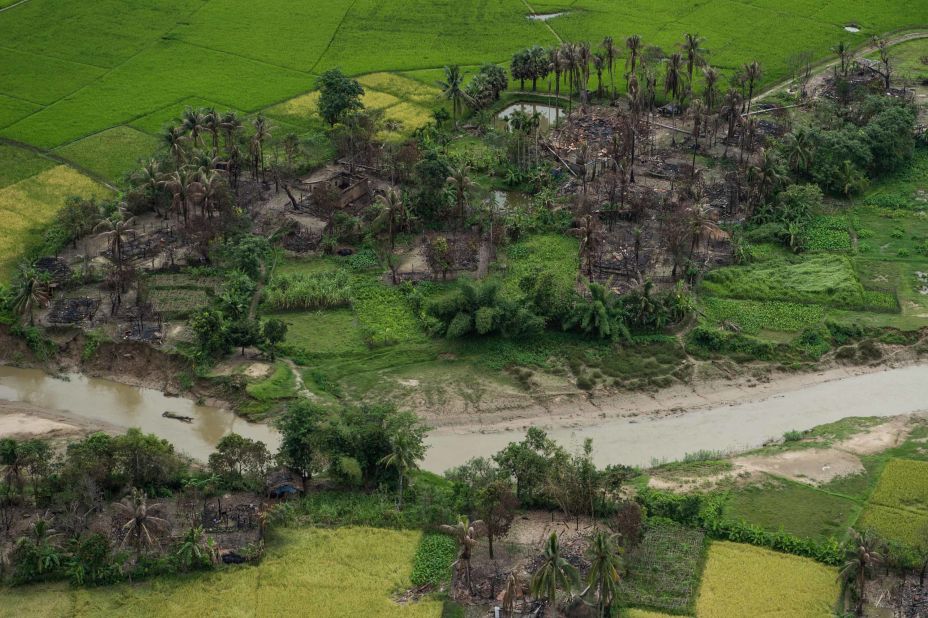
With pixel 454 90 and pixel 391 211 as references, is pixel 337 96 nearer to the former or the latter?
pixel 454 90

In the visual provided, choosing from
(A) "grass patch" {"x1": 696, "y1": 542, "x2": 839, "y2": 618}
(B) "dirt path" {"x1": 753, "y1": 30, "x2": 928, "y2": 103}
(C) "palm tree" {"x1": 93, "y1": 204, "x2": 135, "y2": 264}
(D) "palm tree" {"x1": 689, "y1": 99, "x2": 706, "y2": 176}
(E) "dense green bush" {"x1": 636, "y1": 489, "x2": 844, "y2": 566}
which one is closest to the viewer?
(A) "grass patch" {"x1": 696, "y1": 542, "x2": 839, "y2": 618}

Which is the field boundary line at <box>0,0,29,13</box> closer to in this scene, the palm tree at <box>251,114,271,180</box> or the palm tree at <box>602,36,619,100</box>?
the palm tree at <box>251,114,271,180</box>

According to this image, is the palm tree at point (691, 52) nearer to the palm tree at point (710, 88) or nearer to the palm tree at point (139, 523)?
the palm tree at point (710, 88)

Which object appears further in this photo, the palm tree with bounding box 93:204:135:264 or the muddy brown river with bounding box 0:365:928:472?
the palm tree with bounding box 93:204:135:264

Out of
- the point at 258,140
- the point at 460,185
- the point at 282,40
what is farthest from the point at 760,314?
the point at 282,40

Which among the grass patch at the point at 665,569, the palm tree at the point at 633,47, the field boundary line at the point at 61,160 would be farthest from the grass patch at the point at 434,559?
the palm tree at the point at 633,47

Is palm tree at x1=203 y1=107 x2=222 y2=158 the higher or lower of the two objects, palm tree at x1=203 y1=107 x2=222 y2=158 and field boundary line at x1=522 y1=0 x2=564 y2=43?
the lower

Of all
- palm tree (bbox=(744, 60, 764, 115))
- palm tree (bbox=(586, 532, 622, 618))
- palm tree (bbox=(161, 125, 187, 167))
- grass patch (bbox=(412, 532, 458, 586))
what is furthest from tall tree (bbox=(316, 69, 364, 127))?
palm tree (bbox=(586, 532, 622, 618))
